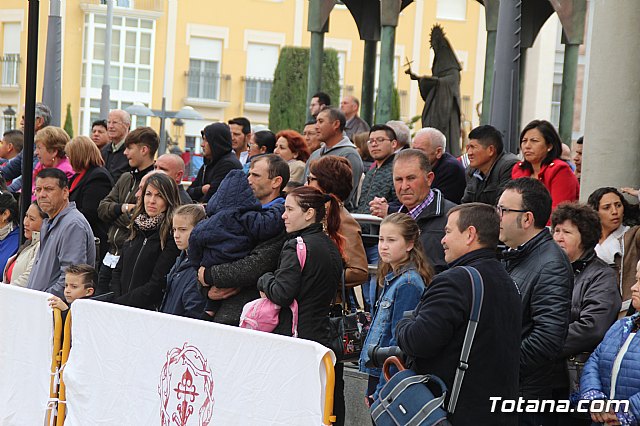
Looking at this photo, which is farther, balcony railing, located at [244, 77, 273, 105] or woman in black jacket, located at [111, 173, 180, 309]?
balcony railing, located at [244, 77, 273, 105]

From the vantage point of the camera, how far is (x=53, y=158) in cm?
1097

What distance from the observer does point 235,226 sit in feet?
23.2

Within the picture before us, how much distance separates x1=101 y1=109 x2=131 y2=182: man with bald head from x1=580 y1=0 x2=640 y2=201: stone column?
4.63 meters

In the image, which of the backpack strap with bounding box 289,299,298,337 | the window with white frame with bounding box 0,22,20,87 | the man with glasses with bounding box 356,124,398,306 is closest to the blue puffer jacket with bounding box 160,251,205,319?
the backpack strap with bounding box 289,299,298,337

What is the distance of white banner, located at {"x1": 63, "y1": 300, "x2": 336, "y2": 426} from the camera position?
230 inches

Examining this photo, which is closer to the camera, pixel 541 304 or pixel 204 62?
pixel 541 304

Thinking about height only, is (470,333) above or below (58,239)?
above

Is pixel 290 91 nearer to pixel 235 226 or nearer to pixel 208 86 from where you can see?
pixel 208 86

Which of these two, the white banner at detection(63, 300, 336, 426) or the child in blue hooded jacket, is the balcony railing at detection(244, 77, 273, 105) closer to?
the child in blue hooded jacket

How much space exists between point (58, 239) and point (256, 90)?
47.4 metres

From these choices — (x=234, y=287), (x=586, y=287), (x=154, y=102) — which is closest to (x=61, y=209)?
(x=234, y=287)

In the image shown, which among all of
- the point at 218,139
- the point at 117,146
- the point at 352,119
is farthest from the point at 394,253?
the point at 352,119

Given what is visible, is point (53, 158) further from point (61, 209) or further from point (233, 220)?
point (233, 220)

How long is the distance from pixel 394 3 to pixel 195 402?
9.04 meters
